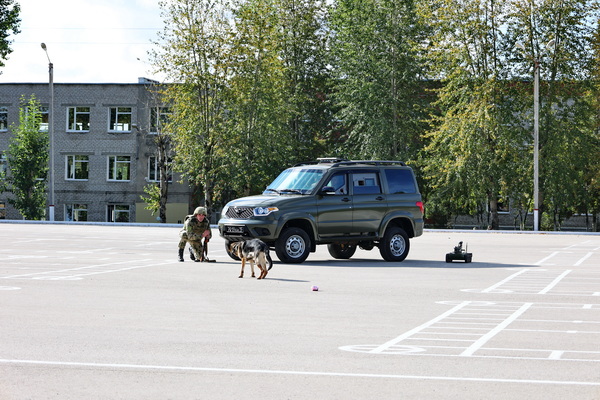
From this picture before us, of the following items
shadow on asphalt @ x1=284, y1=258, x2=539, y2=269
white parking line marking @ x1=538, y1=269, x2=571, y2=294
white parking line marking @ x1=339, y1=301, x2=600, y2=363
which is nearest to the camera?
white parking line marking @ x1=339, y1=301, x2=600, y2=363

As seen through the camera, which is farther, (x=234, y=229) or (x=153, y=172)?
(x=153, y=172)

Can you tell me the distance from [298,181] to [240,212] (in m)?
1.87

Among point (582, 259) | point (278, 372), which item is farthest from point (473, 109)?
point (278, 372)

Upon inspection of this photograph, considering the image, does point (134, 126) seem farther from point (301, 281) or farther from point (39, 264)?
point (301, 281)

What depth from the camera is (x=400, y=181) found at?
2425 cm

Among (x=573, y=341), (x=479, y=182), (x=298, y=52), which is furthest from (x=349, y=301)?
(x=298, y=52)

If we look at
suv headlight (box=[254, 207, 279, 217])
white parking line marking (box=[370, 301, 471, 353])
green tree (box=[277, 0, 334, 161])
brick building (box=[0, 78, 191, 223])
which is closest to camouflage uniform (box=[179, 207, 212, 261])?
suv headlight (box=[254, 207, 279, 217])

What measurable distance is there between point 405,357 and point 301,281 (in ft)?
28.3

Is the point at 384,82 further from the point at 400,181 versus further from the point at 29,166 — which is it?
the point at 400,181

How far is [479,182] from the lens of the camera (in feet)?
172

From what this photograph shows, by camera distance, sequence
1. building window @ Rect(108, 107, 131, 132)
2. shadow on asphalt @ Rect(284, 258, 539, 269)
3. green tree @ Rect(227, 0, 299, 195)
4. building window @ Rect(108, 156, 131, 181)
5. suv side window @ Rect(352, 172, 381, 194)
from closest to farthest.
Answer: shadow on asphalt @ Rect(284, 258, 539, 269), suv side window @ Rect(352, 172, 381, 194), green tree @ Rect(227, 0, 299, 195), building window @ Rect(108, 107, 131, 132), building window @ Rect(108, 156, 131, 181)

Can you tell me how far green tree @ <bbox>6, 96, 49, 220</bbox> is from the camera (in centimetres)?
6381

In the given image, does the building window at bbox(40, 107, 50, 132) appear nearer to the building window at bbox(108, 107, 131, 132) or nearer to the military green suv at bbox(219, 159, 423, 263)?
the building window at bbox(108, 107, 131, 132)

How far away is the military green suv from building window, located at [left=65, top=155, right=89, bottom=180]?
154 ft
